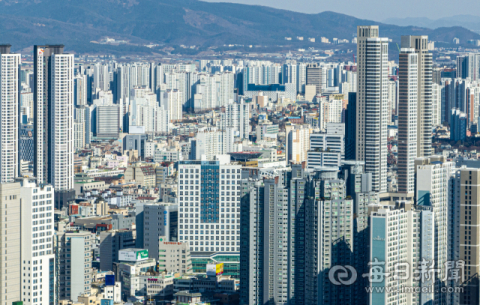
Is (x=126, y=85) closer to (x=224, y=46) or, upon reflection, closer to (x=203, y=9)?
(x=224, y=46)

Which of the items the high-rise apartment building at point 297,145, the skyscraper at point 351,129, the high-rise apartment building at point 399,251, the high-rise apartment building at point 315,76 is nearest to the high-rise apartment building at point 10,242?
the high-rise apartment building at point 399,251

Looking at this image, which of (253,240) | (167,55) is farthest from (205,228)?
(167,55)

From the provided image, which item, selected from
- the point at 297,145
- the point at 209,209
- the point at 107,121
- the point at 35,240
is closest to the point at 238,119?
the point at 107,121

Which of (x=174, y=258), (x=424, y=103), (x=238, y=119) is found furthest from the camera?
(x=238, y=119)

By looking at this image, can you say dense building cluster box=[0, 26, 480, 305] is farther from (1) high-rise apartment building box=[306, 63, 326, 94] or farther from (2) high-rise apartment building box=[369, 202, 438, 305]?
(1) high-rise apartment building box=[306, 63, 326, 94]

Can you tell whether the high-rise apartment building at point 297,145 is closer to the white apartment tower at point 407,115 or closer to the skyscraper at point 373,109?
the white apartment tower at point 407,115

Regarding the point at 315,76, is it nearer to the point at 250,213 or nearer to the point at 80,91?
the point at 80,91

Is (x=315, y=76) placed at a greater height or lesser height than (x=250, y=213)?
greater
